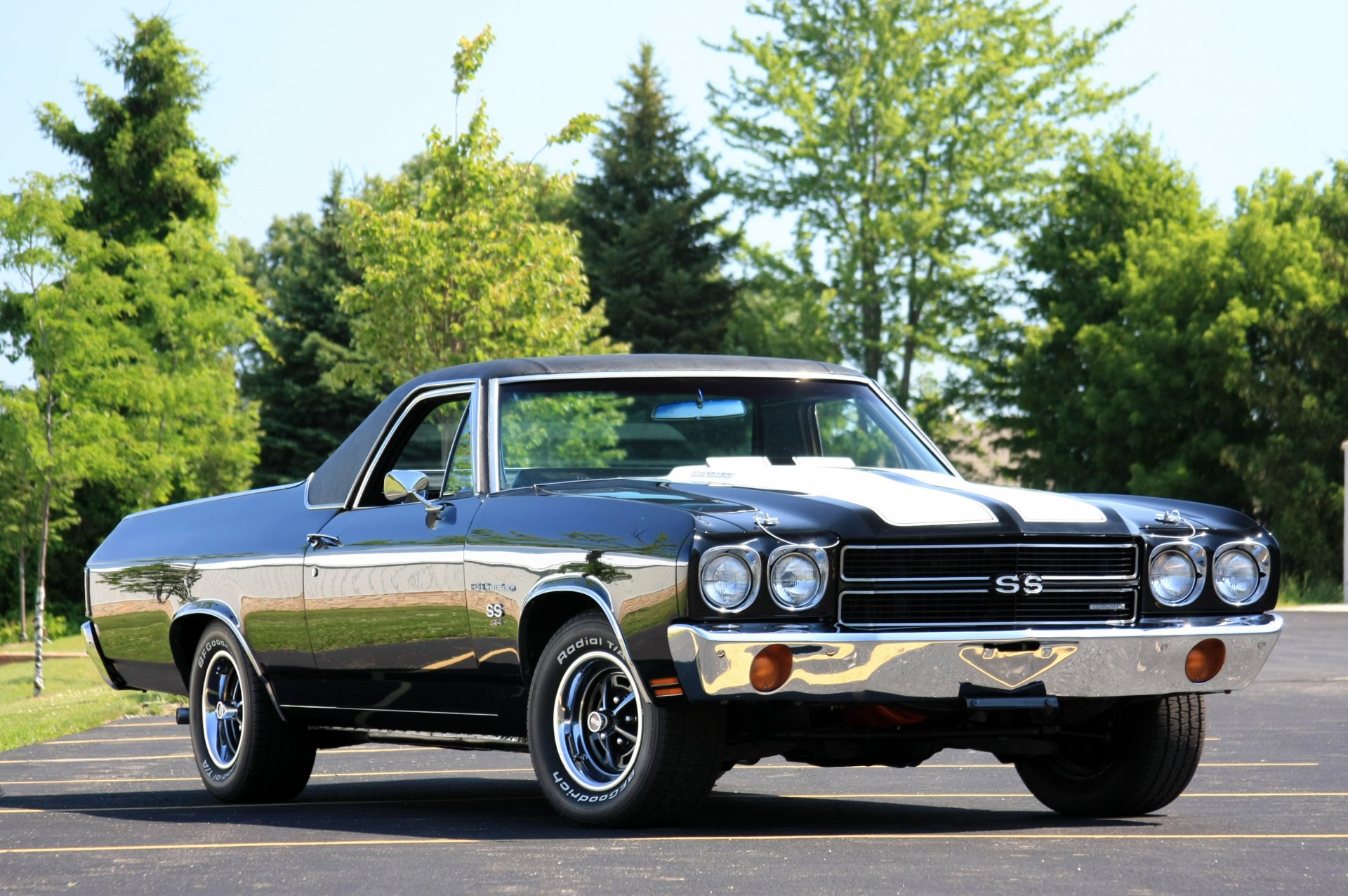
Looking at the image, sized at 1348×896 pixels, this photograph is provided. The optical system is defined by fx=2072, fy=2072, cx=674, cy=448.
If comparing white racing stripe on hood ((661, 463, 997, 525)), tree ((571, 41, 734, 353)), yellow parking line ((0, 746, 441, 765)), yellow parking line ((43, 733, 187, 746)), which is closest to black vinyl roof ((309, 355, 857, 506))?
white racing stripe on hood ((661, 463, 997, 525))

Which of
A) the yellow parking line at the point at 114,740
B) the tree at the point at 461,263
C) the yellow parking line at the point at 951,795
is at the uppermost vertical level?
the tree at the point at 461,263

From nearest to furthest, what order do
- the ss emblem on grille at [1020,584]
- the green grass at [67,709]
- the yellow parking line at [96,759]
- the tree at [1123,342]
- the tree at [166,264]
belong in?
the ss emblem on grille at [1020,584], the yellow parking line at [96,759], the green grass at [67,709], the tree at [166,264], the tree at [1123,342]

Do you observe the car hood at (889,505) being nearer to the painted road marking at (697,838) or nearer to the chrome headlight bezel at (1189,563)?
the chrome headlight bezel at (1189,563)

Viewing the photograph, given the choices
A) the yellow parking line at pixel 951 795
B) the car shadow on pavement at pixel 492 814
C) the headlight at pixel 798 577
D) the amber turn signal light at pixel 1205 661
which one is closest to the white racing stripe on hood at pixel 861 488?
the headlight at pixel 798 577

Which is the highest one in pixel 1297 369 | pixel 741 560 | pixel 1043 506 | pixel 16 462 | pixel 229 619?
pixel 1297 369

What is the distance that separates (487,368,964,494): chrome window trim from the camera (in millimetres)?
7941

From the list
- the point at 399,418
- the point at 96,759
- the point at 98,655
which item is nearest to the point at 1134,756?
the point at 399,418

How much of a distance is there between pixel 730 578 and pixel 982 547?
34.9 inches

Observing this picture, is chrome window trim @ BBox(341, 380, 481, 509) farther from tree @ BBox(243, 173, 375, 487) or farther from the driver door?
tree @ BBox(243, 173, 375, 487)

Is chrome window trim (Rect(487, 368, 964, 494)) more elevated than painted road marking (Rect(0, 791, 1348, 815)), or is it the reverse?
chrome window trim (Rect(487, 368, 964, 494))

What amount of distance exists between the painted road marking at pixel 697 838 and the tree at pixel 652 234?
52767 mm

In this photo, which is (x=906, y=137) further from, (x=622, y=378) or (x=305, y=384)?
(x=622, y=378)

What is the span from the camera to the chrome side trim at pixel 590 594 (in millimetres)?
6715

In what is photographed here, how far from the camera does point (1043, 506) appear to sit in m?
7.13
